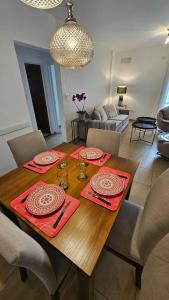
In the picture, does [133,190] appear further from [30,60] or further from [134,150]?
[30,60]

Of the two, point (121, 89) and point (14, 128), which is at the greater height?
point (121, 89)

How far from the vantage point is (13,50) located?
1.95m

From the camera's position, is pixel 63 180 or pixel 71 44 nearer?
pixel 71 44

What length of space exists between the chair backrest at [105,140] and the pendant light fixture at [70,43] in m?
0.85

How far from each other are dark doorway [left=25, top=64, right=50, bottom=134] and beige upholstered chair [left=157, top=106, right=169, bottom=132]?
3125mm

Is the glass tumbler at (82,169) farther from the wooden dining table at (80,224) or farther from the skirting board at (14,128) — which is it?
the skirting board at (14,128)

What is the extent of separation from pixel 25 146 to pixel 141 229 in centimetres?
134

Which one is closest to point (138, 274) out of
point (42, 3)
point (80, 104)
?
point (42, 3)

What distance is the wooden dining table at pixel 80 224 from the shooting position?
25.2 inches

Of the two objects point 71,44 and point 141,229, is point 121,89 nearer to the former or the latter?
point 71,44

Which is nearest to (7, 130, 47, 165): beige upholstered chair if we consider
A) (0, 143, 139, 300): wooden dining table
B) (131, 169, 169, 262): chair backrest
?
(0, 143, 139, 300): wooden dining table

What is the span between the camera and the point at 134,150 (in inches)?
128

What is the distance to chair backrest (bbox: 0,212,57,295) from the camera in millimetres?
546

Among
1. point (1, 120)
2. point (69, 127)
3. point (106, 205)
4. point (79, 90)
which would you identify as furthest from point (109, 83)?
point (106, 205)
